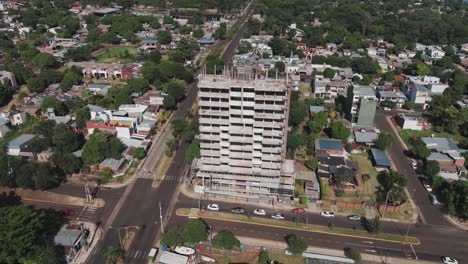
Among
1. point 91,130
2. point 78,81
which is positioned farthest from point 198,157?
point 78,81

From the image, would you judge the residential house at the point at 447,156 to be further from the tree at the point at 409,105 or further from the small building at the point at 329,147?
the tree at the point at 409,105

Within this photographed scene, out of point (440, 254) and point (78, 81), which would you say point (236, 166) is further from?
point (78, 81)

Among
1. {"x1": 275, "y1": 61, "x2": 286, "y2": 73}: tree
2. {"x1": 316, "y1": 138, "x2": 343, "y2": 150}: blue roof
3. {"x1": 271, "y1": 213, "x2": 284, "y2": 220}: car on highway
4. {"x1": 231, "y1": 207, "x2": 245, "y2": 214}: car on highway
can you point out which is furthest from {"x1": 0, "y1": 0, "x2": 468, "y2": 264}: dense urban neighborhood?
{"x1": 275, "y1": 61, "x2": 286, "y2": 73}: tree

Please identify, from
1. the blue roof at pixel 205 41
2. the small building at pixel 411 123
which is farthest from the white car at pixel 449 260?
the blue roof at pixel 205 41

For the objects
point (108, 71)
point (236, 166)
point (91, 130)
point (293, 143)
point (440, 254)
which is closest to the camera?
point (440, 254)

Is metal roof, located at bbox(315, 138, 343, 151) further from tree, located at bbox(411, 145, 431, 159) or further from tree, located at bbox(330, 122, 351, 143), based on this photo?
tree, located at bbox(411, 145, 431, 159)

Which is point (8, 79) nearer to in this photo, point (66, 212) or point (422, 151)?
point (66, 212)
